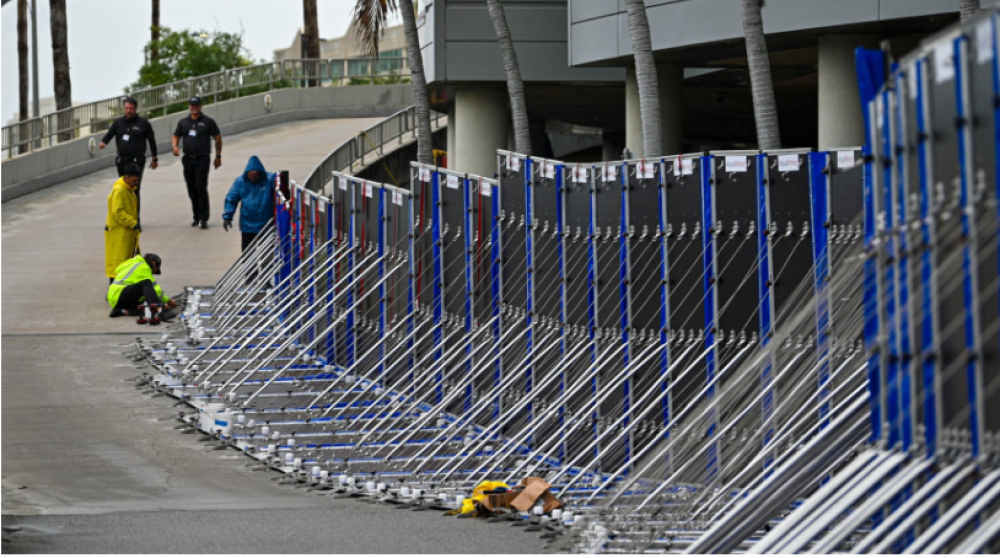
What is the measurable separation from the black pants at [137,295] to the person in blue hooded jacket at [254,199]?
207cm

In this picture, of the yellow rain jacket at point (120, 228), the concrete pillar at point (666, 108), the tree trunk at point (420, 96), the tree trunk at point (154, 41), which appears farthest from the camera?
the tree trunk at point (154, 41)

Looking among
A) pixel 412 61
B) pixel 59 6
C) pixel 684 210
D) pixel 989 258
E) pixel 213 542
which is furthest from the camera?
pixel 59 6

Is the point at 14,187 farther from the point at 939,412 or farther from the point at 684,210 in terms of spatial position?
the point at 939,412

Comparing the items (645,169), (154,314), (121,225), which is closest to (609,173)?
(645,169)

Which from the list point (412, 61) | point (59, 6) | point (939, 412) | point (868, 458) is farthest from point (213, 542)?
point (59, 6)

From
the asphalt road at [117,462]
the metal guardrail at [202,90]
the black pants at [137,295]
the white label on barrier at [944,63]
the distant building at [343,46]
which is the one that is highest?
the distant building at [343,46]

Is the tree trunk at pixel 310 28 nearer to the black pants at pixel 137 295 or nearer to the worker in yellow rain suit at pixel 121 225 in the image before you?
the worker in yellow rain suit at pixel 121 225

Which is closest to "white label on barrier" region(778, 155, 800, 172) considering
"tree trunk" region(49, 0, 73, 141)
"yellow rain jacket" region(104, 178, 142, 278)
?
"yellow rain jacket" region(104, 178, 142, 278)

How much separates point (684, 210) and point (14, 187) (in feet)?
73.3

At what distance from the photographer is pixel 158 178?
3145cm

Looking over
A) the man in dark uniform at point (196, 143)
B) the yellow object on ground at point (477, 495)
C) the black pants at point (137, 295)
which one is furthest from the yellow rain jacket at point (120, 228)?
the yellow object on ground at point (477, 495)

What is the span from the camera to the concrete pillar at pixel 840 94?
17.5 meters

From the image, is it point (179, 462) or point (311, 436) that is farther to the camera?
point (311, 436)

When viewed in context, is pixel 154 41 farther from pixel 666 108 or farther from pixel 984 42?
pixel 984 42
